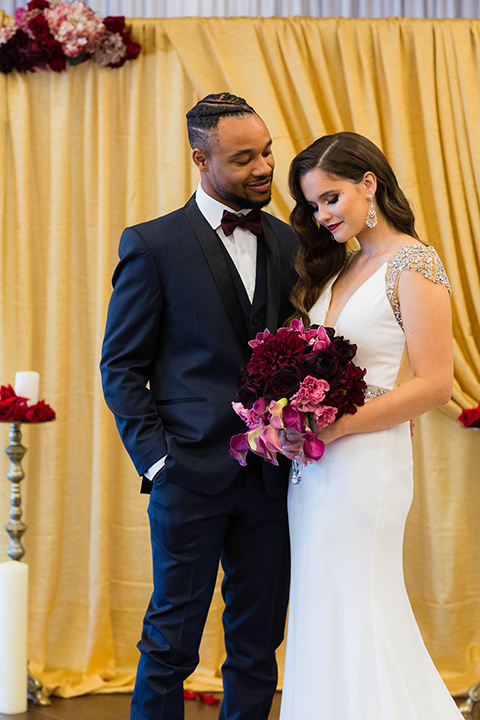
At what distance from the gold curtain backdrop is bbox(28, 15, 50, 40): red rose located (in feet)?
0.72

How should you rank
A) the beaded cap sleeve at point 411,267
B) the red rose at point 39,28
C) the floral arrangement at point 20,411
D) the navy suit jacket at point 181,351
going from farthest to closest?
the red rose at point 39,28
the floral arrangement at point 20,411
the navy suit jacket at point 181,351
the beaded cap sleeve at point 411,267

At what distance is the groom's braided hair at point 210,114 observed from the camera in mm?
2363

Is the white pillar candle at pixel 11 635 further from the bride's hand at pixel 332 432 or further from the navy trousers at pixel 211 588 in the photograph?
the bride's hand at pixel 332 432

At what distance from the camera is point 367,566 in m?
2.14

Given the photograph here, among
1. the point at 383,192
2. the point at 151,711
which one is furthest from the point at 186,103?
the point at 151,711

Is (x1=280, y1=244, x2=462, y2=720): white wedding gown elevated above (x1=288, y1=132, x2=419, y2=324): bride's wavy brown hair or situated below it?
below

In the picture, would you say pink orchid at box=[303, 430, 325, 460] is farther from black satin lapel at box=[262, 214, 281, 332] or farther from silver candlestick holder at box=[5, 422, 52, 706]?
silver candlestick holder at box=[5, 422, 52, 706]

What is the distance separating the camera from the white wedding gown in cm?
210

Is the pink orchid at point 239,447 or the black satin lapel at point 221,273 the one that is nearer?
the pink orchid at point 239,447

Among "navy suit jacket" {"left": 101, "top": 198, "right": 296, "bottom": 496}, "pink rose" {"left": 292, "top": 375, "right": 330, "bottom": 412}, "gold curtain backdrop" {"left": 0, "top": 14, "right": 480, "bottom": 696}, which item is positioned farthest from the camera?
"gold curtain backdrop" {"left": 0, "top": 14, "right": 480, "bottom": 696}

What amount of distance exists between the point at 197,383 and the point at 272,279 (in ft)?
1.28

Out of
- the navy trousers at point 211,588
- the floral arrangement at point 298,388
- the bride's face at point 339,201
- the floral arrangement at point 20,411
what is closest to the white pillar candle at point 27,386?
the floral arrangement at point 20,411

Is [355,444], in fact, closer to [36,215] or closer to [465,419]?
[465,419]

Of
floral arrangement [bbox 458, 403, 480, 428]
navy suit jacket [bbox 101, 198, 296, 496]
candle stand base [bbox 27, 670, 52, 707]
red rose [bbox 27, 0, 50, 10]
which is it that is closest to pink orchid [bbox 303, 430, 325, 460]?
navy suit jacket [bbox 101, 198, 296, 496]
